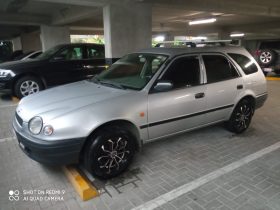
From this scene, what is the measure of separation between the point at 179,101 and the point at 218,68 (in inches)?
40.5

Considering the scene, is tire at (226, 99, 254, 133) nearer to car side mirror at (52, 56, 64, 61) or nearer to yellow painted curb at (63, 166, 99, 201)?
yellow painted curb at (63, 166, 99, 201)

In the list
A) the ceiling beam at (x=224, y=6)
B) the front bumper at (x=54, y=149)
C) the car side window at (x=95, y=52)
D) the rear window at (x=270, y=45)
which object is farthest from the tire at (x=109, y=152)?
the rear window at (x=270, y=45)

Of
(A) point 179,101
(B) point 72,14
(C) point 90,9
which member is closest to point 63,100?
(A) point 179,101

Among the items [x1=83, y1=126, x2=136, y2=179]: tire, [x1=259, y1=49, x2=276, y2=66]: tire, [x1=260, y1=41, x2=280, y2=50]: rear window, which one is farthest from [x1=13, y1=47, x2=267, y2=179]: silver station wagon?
[x1=260, y1=41, x2=280, y2=50]: rear window

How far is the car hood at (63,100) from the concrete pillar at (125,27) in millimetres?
4017

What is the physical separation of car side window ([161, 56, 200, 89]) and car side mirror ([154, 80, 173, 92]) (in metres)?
0.14

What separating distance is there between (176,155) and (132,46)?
485cm

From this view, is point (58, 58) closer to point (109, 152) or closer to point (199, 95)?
point (199, 95)

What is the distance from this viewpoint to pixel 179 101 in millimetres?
3281

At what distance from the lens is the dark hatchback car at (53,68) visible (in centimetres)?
638

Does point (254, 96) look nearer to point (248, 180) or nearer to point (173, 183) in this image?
point (248, 180)

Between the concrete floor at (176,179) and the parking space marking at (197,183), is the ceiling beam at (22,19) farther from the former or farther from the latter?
the parking space marking at (197,183)

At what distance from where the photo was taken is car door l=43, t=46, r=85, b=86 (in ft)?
22.3

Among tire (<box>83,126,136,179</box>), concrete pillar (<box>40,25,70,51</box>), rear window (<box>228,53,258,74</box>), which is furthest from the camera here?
concrete pillar (<box>40,25,70,51</box>)
